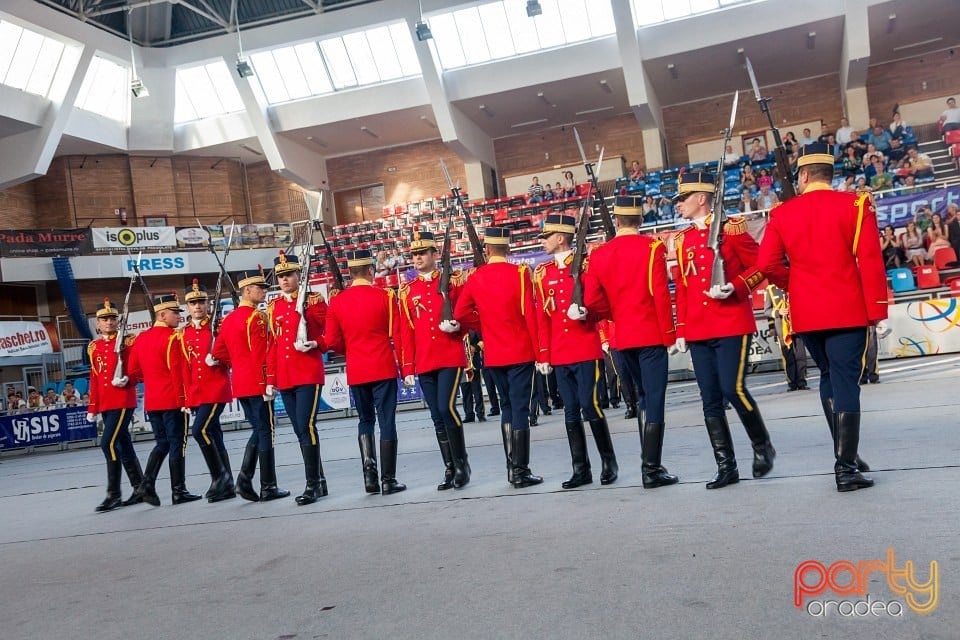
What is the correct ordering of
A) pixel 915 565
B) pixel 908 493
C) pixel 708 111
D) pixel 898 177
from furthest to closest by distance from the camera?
pixel 708 111 < pixel 898 177 < pixel 908 493 < pixel 915 565

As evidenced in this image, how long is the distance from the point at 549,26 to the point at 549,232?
2097 cm

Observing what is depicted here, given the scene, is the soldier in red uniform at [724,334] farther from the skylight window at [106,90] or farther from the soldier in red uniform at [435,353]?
the skylight window at [106,90]

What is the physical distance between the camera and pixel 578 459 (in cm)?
595

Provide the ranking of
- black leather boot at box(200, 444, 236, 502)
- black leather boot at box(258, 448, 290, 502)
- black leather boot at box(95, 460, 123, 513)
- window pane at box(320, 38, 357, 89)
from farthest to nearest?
window pane at box(320, 38, 357, 89)
black leather boot at box(95, 460, 123, 513)
black leather boot at box(200, 444, 236, 502)
black leather boot at box(258, 448, 290, 502)

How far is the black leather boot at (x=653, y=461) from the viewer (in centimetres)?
548

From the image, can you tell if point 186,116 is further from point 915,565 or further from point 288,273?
point 915,565

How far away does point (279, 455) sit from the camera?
11680 mm

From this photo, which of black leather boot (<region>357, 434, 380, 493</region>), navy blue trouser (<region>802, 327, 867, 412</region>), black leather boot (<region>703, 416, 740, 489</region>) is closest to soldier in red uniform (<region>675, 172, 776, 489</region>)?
black leather boot (<region>703, 416, 740, 489</region>)

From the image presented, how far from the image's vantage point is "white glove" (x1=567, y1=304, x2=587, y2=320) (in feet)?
18.8

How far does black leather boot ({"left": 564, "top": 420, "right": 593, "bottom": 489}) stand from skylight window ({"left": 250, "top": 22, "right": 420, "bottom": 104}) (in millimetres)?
22693

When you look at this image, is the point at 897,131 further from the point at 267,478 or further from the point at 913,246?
the point at 267,478

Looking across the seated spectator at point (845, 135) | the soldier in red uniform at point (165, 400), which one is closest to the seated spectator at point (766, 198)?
the seated spectator at point (845, 135)

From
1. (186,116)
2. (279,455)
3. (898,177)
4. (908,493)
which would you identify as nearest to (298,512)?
(908,493)

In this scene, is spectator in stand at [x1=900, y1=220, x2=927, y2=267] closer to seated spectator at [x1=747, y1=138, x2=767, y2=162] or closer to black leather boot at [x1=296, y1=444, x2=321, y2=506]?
seated spectator at [x1=747, y1=138, x2=767, y2=162]
